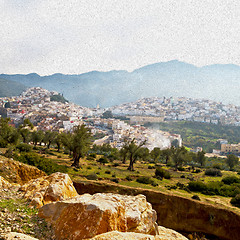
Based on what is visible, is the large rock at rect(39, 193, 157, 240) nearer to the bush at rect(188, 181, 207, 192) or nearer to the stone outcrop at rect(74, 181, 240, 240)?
the stone outcrop at rect(74, 181, 240, 240)

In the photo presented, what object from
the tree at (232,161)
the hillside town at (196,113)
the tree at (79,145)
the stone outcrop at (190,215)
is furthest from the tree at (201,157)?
the hillside town at (196,113)

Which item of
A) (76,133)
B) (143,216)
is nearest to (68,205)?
(143,216)

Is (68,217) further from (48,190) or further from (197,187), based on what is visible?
(197,187)

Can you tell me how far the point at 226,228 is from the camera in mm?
10773

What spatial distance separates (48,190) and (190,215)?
874cm

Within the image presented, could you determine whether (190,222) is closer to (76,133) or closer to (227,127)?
(76,133)

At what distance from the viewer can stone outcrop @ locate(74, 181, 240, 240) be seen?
10867mm

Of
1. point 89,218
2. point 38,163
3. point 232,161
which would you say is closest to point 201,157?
point 232,161

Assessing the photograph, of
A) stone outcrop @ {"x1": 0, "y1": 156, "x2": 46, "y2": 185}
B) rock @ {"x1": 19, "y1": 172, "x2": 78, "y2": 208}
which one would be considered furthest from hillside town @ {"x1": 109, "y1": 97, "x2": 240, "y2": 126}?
rock @ {"x1": 19, "y1": 172, "x2": 78, "y2": 208}

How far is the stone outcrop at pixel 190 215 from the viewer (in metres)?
10.9

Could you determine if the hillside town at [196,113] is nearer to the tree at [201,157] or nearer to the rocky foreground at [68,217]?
the tree at [201,157]

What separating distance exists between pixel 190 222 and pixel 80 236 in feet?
29.1

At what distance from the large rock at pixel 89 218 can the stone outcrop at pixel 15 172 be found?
473 cm

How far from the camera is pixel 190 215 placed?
446 inches
